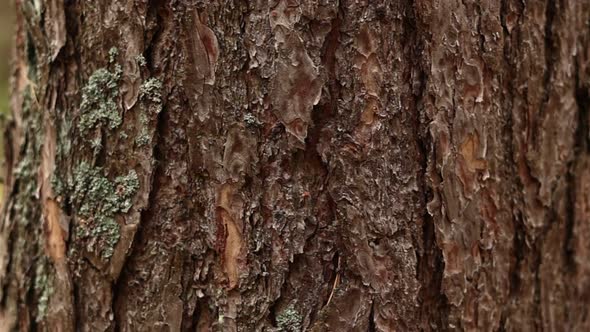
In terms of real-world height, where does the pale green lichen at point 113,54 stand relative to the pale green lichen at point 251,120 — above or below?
above

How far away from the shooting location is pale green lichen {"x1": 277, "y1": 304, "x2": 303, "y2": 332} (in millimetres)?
1191

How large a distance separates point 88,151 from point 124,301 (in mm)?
269

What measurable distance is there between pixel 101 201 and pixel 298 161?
0.36 metres

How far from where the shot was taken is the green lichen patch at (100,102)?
123 centimetres

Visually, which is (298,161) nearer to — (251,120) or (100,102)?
(251,120)

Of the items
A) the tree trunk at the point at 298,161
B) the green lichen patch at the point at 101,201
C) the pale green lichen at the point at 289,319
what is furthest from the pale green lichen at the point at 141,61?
the pale green lichen at the point at 289,319

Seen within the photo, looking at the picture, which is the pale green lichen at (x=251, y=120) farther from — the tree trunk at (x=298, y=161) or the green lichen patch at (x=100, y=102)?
the green lichen patch at (x=100, y=102)

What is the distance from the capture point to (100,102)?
4.10 ft

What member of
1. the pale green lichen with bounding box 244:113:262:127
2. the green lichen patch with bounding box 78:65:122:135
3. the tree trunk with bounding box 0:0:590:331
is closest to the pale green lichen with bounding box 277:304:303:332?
the tree trunk with bounding box 0:0:590:331

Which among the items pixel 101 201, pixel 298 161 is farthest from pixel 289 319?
pixel 101 201

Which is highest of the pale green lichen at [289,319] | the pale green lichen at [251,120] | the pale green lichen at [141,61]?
the pale green lichen at [141,61]

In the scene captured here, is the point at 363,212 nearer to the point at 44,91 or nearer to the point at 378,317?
the point at 378,317

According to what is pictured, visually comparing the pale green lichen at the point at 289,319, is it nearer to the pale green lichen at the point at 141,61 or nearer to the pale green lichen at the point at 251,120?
the pale green lichen at the point at 251,120

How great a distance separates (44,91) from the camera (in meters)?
1.34
